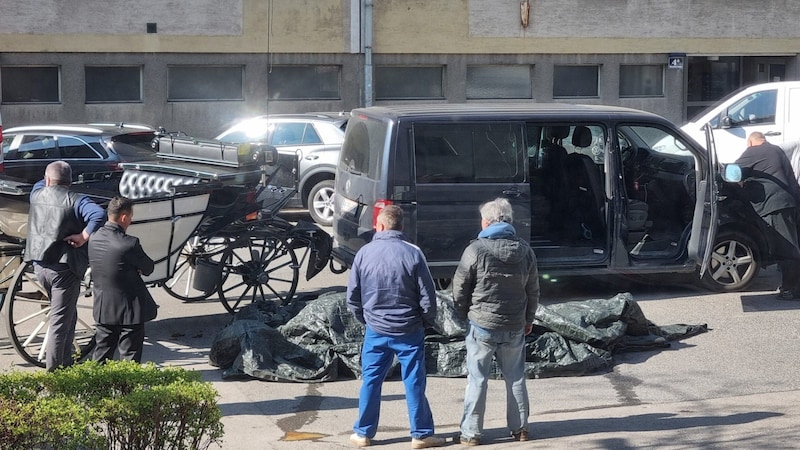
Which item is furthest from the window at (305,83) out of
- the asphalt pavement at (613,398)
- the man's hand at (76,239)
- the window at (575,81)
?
the man's hand at (76,239)

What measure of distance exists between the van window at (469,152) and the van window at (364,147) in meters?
0.36

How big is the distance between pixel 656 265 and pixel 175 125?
50.6ft

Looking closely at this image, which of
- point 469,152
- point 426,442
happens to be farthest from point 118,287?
point 469,152

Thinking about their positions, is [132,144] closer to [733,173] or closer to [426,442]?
[733,173]

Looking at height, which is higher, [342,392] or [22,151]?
[22,151]

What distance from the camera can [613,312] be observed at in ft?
30.3

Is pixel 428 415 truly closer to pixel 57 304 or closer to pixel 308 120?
pixel 57 304

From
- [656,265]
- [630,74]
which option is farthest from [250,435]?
[630,74]

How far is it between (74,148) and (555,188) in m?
7.40

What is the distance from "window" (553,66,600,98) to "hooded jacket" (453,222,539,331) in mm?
21053

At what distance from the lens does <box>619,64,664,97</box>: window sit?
92.1 ft

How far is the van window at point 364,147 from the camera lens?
10.4 metres

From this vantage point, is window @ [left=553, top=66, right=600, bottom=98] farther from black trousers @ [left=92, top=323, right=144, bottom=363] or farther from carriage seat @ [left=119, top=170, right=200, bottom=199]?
black trousers @ [left=92, top=323, right=144, bottom=363]

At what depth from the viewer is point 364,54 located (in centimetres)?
2556
